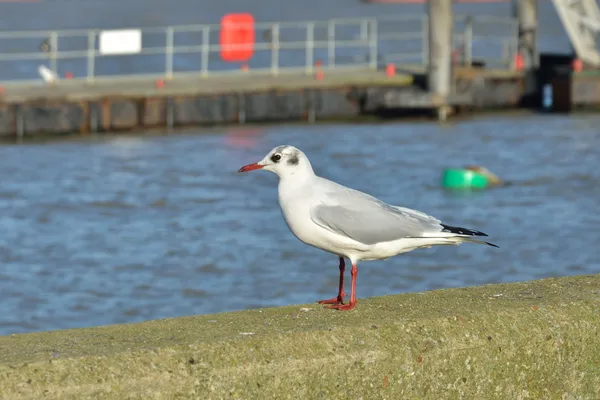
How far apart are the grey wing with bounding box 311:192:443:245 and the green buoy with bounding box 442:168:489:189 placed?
20.4 m

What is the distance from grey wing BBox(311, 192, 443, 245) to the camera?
6.09 meters

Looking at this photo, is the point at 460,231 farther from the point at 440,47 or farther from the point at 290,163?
the point at 440,47

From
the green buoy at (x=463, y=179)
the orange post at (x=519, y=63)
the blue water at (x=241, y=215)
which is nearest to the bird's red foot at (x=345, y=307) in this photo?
the blue water at (x=241, y=215)

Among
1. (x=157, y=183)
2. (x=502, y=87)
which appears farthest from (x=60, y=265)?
(x=502, y=87)

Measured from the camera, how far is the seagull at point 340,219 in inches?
240

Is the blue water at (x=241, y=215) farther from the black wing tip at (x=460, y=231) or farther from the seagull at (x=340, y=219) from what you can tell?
the black wing tip at (x=460, y=231)

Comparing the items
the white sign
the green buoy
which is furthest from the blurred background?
the white sign

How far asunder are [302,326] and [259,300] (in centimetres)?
1219

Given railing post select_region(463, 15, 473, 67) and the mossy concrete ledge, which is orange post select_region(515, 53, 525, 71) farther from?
the mossy concrete ledge

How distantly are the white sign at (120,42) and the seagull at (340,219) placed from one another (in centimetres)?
2799

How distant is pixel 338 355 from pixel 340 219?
4.46 ft

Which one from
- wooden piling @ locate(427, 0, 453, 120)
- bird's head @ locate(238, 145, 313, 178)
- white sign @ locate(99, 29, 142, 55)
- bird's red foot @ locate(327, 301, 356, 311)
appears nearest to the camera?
bird's red foot @ locate(327, 301, 356, 311)

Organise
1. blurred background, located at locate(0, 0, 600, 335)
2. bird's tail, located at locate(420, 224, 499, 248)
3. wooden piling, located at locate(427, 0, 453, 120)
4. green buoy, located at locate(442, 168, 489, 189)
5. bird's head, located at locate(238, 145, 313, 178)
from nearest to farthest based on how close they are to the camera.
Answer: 1. bird's tail, located at locate(420, 224, 499, 248)
2. bird's head, located at locate(238, 145, 313, 178)
3. blurred background, located at locate(0, 0, 600, 335)
4. green buoy, located at locate(442, 168, 489, 189)
5. wooden piling, located at locate(427, 0, 453, 120)

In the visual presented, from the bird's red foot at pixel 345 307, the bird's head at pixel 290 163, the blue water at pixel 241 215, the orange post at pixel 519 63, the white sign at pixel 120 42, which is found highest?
the white sign at pixel 120 42
